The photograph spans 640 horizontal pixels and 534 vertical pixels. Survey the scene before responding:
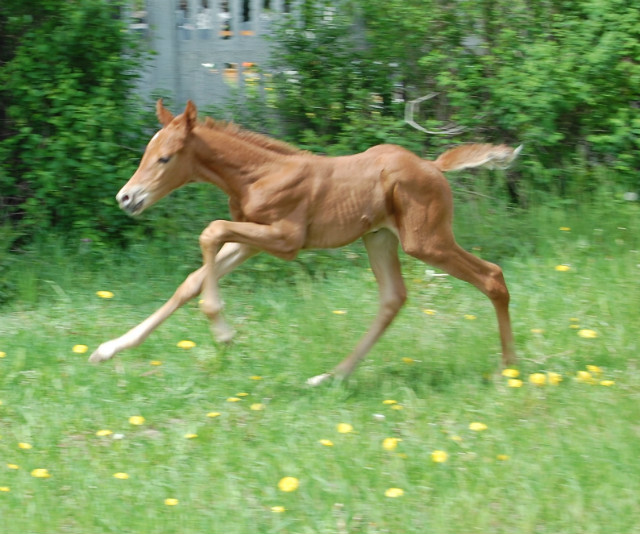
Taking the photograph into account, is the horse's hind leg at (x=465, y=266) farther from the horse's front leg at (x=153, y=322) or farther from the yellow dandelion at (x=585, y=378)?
the horse's front leg at (x=153, y=322)

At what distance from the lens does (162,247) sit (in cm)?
755

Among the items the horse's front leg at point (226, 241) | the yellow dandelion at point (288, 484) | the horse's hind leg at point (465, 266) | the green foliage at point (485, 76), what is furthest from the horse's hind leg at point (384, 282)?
the green foliage at point (485, 76)

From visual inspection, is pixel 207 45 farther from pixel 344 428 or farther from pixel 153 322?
pixel 344 428

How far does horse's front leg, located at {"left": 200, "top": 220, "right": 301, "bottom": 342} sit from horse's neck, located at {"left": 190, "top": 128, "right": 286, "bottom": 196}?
33 centimetres

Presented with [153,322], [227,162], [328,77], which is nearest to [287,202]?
[227,162]

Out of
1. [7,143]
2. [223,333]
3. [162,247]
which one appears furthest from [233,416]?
[7,143]

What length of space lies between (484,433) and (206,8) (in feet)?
19.7

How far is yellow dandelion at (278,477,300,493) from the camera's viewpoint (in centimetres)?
401

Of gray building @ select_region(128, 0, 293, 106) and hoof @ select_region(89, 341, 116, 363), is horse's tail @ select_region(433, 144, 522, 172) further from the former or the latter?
gray building @ select_region(128, 0, 293, 106)

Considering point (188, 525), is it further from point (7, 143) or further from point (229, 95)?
point (229, 95)

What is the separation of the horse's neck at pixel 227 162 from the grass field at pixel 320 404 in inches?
40.7

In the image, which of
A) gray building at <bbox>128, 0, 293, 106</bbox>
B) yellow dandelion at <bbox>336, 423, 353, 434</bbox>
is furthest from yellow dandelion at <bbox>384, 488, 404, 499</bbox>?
gray building at <bbox>128, 0, 293, 106</bbox>

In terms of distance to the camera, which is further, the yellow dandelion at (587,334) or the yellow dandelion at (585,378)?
the yellow dandelion at (587,334)

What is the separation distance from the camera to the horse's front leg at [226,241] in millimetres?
4988
